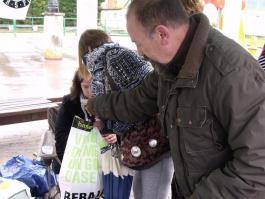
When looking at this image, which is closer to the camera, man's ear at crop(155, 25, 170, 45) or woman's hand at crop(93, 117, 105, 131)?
man's ear at crop(155, 25, 170, 45)

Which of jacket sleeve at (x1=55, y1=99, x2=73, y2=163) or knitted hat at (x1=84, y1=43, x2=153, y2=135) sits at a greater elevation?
knitted hat at (x1=84, y1=43, x2=153, y2=135)

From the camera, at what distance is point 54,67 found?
11.6 metres

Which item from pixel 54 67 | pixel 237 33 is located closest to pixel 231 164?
pixel 237 33

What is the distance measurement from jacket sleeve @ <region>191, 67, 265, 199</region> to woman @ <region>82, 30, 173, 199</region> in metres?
0.78

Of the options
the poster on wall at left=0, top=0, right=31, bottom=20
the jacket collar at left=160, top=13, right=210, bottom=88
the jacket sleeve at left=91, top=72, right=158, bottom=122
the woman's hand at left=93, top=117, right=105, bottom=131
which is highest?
the poster on wall at left=0, top=0, right=31, bottom=20

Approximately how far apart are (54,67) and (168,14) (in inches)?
421

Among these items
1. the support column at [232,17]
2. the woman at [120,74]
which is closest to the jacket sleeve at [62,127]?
the woman at [120,74]

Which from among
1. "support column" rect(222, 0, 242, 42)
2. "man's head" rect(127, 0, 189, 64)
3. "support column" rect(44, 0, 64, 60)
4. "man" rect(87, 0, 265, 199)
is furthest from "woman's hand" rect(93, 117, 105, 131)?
"support column" rect(44, 0, 64, 60)

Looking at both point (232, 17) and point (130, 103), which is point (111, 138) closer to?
point (130, 103)

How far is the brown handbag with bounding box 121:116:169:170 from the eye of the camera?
6.66 ft

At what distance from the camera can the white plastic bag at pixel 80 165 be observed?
2.16 meters

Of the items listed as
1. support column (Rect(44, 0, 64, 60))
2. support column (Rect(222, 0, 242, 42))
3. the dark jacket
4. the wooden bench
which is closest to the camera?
the dark jacket

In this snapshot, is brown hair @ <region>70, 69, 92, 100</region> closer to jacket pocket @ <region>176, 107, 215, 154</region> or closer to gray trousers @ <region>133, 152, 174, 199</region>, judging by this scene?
gray trousers @ <region>133, 152, 174, 199</region>

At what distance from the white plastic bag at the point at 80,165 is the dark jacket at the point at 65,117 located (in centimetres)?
59
